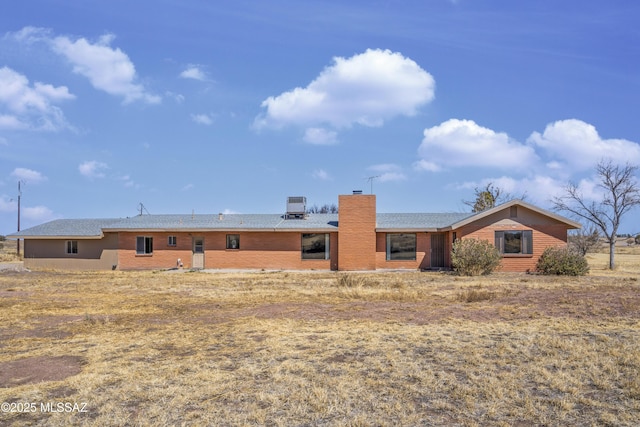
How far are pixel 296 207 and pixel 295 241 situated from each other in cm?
329

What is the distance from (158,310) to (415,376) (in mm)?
8099

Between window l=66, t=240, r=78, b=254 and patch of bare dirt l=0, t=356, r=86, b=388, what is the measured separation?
83.9 feet

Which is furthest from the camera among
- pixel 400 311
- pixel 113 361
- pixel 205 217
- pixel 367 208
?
pixel 205 217

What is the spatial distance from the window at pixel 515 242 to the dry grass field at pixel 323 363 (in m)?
12.3

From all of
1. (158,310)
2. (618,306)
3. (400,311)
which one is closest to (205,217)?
(158,310)

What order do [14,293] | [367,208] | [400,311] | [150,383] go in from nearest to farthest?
1. [150,383]
2. [400,311]
3. [14,293]
4. [367,208]

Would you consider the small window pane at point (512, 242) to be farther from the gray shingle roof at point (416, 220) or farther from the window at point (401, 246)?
the window at point (401, 246)

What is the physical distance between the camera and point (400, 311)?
12.2 metres

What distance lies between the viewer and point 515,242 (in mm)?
26188

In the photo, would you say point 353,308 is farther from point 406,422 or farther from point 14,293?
point 14,293

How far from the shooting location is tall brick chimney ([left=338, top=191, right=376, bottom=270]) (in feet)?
92.8

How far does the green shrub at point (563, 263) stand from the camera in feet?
78.4

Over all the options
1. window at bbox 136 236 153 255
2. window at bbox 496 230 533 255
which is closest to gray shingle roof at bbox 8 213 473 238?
window at bbox 136 236 153 255

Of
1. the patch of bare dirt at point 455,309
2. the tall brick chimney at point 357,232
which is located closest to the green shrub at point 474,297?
the patch of bare dirt at point 455,309
